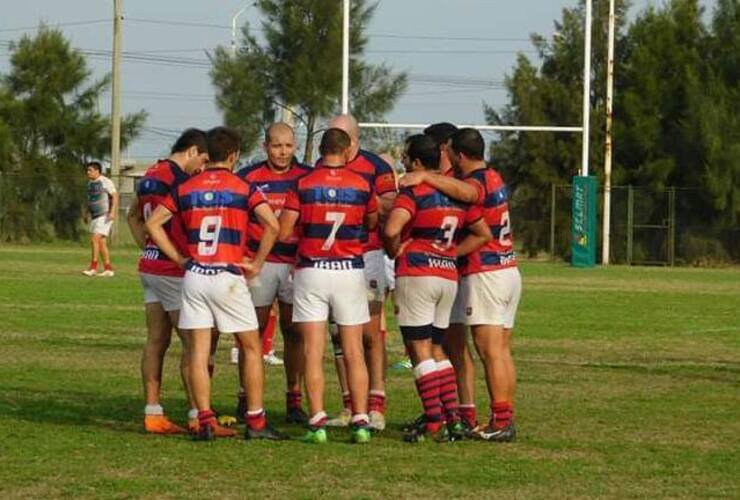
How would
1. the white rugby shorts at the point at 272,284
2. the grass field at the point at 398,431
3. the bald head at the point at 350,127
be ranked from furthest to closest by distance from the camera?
the white rugby shorts at the point at 272,284 → the bald head at the point at 350,127 → the grass field at the point at 398,431

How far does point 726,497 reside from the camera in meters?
8.25

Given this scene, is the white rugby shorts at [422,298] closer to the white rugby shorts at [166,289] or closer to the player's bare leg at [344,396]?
the player's bare leg at [344,396]

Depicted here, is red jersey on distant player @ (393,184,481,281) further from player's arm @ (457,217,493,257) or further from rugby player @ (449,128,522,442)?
rugby player @ (449,128,522,442)

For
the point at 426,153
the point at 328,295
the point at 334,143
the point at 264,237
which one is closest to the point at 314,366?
the point at 328,295

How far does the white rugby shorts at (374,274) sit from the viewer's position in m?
10.8

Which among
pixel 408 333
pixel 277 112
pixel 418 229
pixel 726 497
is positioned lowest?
pixel 726 497

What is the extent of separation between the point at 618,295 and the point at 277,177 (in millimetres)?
16720

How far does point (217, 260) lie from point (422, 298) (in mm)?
1253

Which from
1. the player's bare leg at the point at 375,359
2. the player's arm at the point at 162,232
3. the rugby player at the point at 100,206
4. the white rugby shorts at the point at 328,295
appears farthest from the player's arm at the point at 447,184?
the rugby player at the point at 100,206

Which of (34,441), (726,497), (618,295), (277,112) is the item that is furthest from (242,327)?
(277,112)

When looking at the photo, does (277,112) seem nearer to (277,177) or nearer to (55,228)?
(55,228)

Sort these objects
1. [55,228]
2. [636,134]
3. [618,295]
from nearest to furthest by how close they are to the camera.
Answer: [618,295] → [636,134] → [55,228]

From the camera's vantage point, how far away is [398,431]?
417 inches

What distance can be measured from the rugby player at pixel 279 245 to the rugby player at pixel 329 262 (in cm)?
60
